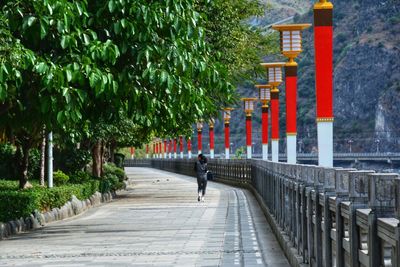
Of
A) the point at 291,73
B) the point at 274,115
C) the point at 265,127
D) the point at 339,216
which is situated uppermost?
the point at 291,73

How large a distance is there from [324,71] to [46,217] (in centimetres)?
872

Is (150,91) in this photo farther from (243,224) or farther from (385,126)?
(385,126)

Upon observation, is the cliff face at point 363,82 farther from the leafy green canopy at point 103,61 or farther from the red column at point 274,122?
the leafy green canopy at point 103,61

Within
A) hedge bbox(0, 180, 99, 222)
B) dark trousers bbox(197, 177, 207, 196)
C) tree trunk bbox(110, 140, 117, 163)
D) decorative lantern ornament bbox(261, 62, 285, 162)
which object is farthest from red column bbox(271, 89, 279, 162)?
tree trunk bbox(110, 140, 117, 163)

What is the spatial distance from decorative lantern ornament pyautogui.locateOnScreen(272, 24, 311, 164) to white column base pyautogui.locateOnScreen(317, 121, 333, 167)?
7.78 meters

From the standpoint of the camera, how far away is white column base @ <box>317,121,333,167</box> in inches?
814

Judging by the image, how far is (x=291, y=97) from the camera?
31.6m

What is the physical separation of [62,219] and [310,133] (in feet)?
484

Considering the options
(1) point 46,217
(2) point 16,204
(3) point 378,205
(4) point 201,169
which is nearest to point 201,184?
(4) point 201,169

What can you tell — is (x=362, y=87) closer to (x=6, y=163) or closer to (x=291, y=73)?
(x=6, y=163)

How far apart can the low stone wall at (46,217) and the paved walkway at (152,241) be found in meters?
0.30

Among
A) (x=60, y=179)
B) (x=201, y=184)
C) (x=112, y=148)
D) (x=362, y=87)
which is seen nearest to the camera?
(x=60, y=179)

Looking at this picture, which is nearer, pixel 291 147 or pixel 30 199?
pixel 30 199

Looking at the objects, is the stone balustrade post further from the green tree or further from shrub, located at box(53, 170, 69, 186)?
shrub, located at box(53, 170, 69, 186)
